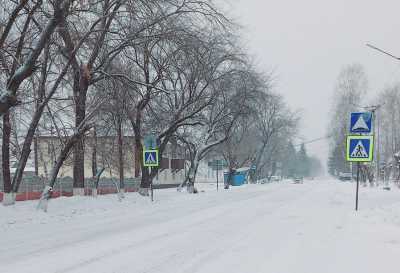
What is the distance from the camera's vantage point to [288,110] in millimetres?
76000

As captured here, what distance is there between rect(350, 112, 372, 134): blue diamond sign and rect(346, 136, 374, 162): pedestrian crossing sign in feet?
0.92

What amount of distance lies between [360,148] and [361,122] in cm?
92

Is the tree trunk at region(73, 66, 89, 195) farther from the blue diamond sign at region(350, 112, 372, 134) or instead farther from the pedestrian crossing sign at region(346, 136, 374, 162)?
the pedestrian crossing sign at region(346, 136, 374, 162)

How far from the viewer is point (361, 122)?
1706 centimetres

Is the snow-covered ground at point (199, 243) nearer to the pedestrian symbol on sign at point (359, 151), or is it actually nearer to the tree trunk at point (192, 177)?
the pedestrian symbol on sign at point (359, 151)

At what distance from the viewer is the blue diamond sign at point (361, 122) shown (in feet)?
55.8

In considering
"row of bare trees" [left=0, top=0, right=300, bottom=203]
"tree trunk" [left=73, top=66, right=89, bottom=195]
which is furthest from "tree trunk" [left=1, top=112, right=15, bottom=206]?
"tree trunk" [left=73, top=66, right=89, bottom=195]

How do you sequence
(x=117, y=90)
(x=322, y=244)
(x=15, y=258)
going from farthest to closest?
(x=117, y=90) → (x=322, y=244) → (x=15, y=258)

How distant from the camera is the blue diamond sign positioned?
17.0m

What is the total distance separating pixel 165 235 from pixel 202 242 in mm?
1488

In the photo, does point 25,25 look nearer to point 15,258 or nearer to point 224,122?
point 15,258

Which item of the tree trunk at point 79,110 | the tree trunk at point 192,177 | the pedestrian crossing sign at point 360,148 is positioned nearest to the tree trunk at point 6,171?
the tree trunk at point 79,110

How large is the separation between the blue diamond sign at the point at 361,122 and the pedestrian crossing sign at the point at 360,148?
28 centimetres

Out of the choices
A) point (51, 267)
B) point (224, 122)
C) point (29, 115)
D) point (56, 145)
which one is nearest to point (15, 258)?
point (51, 267)
